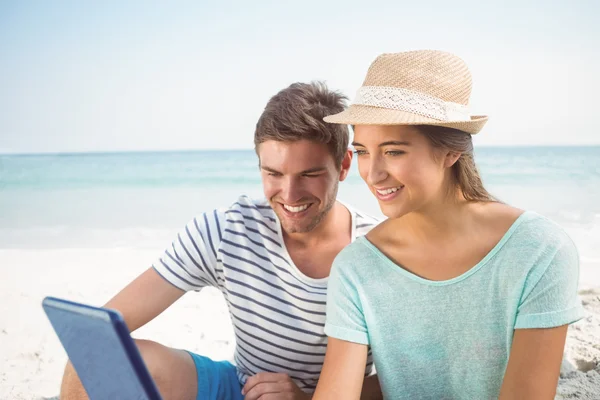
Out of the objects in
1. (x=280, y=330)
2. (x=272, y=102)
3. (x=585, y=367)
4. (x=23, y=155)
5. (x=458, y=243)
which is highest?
(x=272, y=102)

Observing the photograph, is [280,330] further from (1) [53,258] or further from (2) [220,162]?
(2) [220,162]

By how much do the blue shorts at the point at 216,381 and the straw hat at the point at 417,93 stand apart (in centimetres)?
99

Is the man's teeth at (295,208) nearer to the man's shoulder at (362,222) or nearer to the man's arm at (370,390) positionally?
the man's shoulder at (362,222)

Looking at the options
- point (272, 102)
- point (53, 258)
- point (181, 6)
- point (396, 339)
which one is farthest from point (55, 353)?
point (181, 6)

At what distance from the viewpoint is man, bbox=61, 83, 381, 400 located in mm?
2170

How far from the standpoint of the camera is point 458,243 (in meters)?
1.81

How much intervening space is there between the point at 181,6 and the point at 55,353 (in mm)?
19094

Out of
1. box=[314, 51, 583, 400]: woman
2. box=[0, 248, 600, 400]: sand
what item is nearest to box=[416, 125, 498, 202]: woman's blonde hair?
box=[314, 51, 583, 400]: woman

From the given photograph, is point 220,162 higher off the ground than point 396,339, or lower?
lower

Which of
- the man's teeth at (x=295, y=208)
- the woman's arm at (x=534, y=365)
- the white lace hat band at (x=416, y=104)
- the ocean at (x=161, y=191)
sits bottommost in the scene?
the ocean at (x=161, y=191)

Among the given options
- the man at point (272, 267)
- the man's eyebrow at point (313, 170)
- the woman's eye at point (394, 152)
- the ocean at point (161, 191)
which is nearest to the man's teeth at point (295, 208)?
the man at point (272, 267)

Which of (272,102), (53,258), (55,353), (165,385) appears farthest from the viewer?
(53,258)

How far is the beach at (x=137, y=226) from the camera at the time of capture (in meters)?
3.79

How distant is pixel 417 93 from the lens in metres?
1.70
